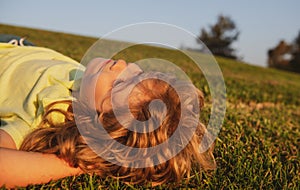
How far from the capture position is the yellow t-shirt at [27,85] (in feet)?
8.41

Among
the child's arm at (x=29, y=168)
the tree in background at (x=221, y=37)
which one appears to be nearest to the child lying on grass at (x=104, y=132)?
the child's arm at (x=29, y=168)

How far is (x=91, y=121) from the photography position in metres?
2.52

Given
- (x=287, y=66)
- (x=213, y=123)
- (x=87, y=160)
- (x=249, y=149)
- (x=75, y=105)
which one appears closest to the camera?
(x=87, y=160)

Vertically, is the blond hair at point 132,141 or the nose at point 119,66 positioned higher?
the nose at point 119,66

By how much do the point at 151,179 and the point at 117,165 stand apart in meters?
0.25

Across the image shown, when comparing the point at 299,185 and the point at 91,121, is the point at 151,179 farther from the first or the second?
the point at 299,185

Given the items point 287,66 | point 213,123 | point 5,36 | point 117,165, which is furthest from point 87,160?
point 287,66

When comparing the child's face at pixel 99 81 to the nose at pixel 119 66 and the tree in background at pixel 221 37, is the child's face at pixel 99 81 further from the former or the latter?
the tree in background at pixel 221 37

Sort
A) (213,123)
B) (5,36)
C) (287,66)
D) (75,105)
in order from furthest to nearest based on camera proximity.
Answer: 1. (287,66)
2. (5,36)
3. (213,123)
4. (75,105)

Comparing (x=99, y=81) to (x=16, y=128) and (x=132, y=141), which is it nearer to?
(x=132, y=141)

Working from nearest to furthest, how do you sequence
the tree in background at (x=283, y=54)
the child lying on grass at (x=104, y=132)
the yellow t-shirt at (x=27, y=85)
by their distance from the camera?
the child lying on grass at (x=104, y=132) < the yellow t-shirt at (x=27, y=85) < the tree in background at (x=283, y=54)

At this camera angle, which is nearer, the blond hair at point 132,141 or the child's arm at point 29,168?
the child's arm at point 29,168

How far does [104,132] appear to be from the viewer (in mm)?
2406

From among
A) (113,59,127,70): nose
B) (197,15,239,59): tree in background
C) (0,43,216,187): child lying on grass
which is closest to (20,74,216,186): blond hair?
(0,43,216,187): child lying on grass
